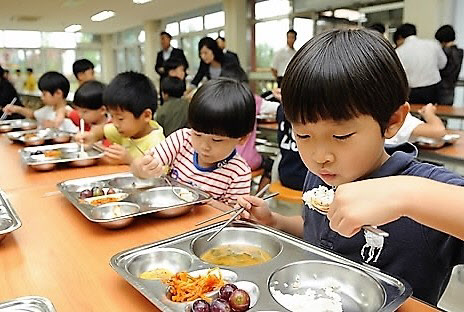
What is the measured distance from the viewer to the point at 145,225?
3.76 feet

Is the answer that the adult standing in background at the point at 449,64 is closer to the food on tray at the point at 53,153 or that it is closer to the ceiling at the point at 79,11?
the food on tray at the point at 53,153

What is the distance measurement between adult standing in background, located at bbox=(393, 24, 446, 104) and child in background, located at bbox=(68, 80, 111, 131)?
3.43 metres

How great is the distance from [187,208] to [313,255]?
1.47 ft

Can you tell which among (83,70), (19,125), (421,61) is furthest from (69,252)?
(421,61)

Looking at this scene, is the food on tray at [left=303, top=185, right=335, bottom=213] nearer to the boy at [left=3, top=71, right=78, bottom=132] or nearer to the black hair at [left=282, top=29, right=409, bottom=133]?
the black hair at [left=282, top=29, right=409, bottom=133]

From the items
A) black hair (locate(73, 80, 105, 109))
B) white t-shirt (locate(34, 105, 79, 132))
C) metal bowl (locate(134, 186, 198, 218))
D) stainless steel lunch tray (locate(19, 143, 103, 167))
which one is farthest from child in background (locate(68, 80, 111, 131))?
metal bowl (locate(134, 186, 198, 218))

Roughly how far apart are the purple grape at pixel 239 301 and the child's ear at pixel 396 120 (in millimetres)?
447

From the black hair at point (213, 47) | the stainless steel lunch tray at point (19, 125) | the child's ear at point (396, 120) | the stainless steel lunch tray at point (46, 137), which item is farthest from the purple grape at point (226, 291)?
the black hair at point (213, 47)

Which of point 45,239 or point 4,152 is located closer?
point 45,239

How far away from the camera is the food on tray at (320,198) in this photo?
0.97m

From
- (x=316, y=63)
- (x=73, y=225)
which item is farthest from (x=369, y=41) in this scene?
(x=73, y=225)

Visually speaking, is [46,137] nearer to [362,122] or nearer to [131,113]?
[131,113]

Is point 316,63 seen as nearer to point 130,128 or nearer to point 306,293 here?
point 306,293

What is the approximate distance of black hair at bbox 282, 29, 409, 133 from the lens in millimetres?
790
